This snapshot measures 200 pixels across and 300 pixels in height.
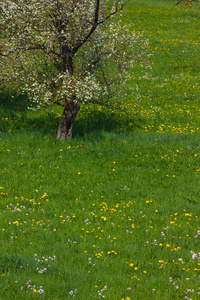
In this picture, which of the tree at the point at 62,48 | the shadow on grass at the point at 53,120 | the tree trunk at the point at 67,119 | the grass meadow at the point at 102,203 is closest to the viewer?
the grass meadow at the point at 102,203

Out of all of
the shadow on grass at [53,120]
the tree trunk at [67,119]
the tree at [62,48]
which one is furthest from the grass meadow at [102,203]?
the tree at [62,48]

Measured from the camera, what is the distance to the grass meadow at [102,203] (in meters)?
5.64

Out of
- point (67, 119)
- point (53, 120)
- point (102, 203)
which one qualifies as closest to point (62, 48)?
point (67, 119)

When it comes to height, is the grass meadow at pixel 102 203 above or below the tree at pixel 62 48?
below

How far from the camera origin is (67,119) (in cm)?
1260

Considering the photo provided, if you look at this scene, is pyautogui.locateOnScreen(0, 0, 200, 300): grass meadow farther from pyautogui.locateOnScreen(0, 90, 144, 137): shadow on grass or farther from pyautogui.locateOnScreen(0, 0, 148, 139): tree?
pyautogui.locateOnScreen(0, 0, 148, 139): tree

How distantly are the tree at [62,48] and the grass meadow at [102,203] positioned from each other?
6.29 ft

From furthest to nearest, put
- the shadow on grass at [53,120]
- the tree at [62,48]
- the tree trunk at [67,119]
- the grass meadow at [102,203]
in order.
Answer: the shadow on grass at [53,120] < the tree trunk at [67,119] < the tree at [62,48] < the grass meadow at [102,203]

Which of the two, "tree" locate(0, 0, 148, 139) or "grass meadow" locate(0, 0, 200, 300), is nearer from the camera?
"grass meadow" locate(0, 0, 200, 300)

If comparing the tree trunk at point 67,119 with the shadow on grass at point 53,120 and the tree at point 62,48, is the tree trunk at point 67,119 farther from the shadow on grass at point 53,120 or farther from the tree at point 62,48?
the shadow on grass at point 53,120

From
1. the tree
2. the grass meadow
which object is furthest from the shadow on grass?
the tree

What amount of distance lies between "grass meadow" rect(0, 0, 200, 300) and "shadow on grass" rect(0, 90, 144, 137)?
0.05 metres

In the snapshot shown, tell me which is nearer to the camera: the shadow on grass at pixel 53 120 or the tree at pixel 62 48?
the tree at pixel 62 48

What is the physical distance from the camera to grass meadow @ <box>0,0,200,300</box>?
564 centimetres
